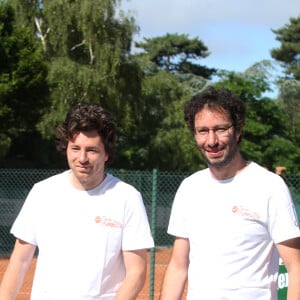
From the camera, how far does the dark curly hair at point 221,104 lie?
3119 mm

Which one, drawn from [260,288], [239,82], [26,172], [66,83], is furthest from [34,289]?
[239,82]

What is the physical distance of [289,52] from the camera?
48.1 m

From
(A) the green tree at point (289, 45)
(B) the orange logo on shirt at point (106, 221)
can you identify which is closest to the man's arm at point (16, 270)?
(B) the orange logo on shirt at point (106, 221)

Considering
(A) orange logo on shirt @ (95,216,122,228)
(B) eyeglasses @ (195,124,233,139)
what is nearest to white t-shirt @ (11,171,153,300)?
(A) orange logo on shirt @ (95,216,122,228)

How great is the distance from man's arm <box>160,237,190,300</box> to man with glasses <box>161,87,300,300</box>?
90mm

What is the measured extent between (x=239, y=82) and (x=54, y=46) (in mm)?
7952

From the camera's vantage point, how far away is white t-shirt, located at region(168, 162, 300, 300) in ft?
9.79

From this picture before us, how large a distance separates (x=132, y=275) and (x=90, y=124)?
687 millimetres

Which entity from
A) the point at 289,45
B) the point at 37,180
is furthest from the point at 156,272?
the point at 289,45

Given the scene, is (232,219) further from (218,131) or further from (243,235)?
(218,131)

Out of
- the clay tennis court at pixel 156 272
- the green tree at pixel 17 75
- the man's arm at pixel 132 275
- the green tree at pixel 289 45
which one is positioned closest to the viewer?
the man's arm at pixel 132 275

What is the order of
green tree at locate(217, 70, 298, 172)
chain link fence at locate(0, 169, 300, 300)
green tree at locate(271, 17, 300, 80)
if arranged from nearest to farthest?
chain link fence at locate(0, 169, 300, 300)
green tree at locate(217, 70, 298, 172)
green tree at locate(271, 17, 300, 80)

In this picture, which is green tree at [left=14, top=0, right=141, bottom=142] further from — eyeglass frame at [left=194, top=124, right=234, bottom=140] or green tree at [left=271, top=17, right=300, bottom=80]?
eyeglass frame at [left=194, top=124, right=234, bottom=140]

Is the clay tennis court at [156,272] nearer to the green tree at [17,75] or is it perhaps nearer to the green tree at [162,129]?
the green tree at [17,75]
